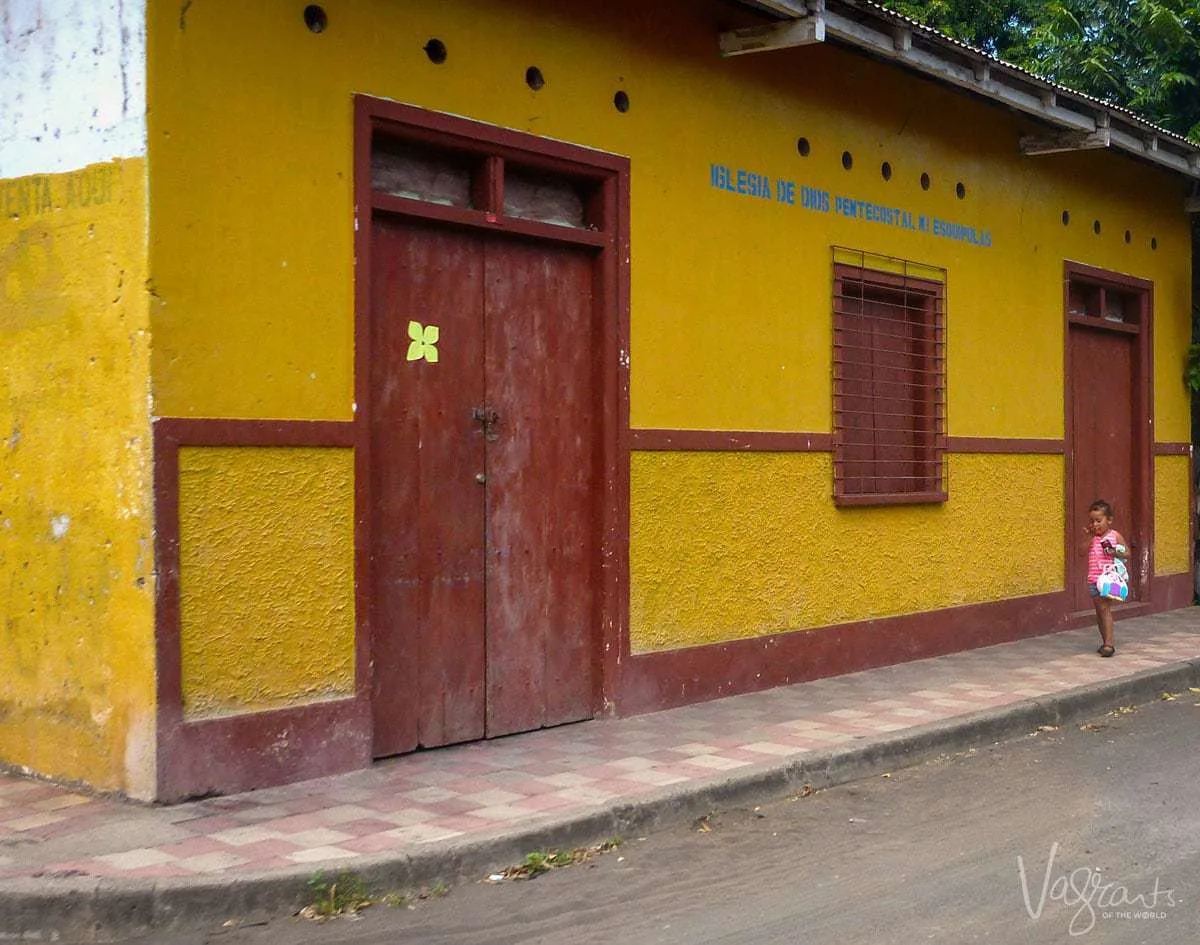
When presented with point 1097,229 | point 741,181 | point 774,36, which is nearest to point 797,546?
point 741,181

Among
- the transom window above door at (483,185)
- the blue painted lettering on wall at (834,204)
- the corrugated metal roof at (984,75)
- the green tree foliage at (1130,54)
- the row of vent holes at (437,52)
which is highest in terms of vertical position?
the green tree foliage at (1130,54)

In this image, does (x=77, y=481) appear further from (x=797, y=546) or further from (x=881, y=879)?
(x=797, y=546)

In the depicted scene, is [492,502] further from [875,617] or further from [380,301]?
[875,617]

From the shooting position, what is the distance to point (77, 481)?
6.09m

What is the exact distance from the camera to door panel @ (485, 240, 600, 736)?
7430mm

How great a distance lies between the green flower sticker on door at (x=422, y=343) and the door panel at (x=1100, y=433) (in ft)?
22.2

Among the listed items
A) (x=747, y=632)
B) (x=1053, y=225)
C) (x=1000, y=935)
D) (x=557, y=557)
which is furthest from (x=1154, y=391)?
(x=1000, y=935)

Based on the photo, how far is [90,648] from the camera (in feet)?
19.8

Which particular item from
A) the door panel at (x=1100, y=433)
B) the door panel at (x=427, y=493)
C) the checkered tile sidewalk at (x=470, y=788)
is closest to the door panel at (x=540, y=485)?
the door panel at (x=427, y=493)

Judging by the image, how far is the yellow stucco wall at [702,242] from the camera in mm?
6074

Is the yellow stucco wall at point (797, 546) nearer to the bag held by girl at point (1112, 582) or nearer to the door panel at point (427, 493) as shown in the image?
the bag held by girl at point (1112, 582)

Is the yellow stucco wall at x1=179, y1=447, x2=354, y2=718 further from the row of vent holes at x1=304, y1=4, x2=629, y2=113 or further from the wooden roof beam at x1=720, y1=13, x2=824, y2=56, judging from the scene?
the wooden roof beam at x1=720, y1=13, x2=824, y2=56

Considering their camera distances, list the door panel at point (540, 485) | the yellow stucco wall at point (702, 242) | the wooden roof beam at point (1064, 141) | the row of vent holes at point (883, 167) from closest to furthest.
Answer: the yellow stucco wall at point (702, 242), the door panel at point (540, 485), the row of vent holes at point (883, 167), the wooden roof beam at point (1064, 141)

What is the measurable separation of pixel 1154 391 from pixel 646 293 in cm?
702
